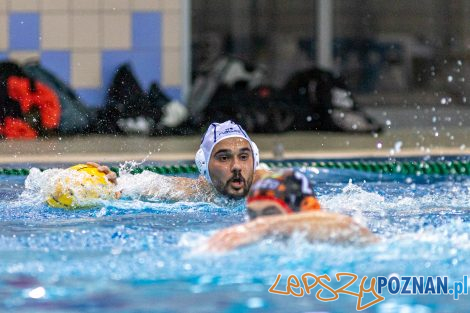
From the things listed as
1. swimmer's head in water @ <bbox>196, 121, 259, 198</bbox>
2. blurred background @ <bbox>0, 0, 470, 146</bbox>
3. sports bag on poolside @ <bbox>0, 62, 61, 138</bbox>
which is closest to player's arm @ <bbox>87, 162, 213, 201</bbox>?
swimmer's head in water @ <bbox>196, 121, 259, 198</bbox>

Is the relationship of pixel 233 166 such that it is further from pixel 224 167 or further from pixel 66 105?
pixel 66 105

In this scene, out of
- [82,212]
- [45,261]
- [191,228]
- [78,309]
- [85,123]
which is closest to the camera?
[78,309]

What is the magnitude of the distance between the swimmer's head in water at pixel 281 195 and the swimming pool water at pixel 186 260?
0.36 ft

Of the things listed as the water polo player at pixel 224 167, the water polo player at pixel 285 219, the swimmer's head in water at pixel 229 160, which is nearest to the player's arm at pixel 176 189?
the water polo player at pixel 224 167

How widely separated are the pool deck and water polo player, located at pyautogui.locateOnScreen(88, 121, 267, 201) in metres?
1.80

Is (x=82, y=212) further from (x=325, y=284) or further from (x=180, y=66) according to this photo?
(x=180, y=66)

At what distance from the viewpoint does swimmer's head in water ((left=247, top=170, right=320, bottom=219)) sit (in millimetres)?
3510

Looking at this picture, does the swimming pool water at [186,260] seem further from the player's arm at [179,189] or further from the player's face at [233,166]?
the player's arm at [179,189]

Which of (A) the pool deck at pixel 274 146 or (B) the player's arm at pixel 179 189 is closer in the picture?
(B) the player's arm at pixel 179 189

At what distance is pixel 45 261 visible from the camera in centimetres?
361

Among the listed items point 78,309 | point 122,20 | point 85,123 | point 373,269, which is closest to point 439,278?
point 373,269

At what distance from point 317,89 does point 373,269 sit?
5.32m

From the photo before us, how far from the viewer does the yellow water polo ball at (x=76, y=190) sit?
16.0ft

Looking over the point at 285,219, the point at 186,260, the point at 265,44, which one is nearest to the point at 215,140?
the point at 186,260
